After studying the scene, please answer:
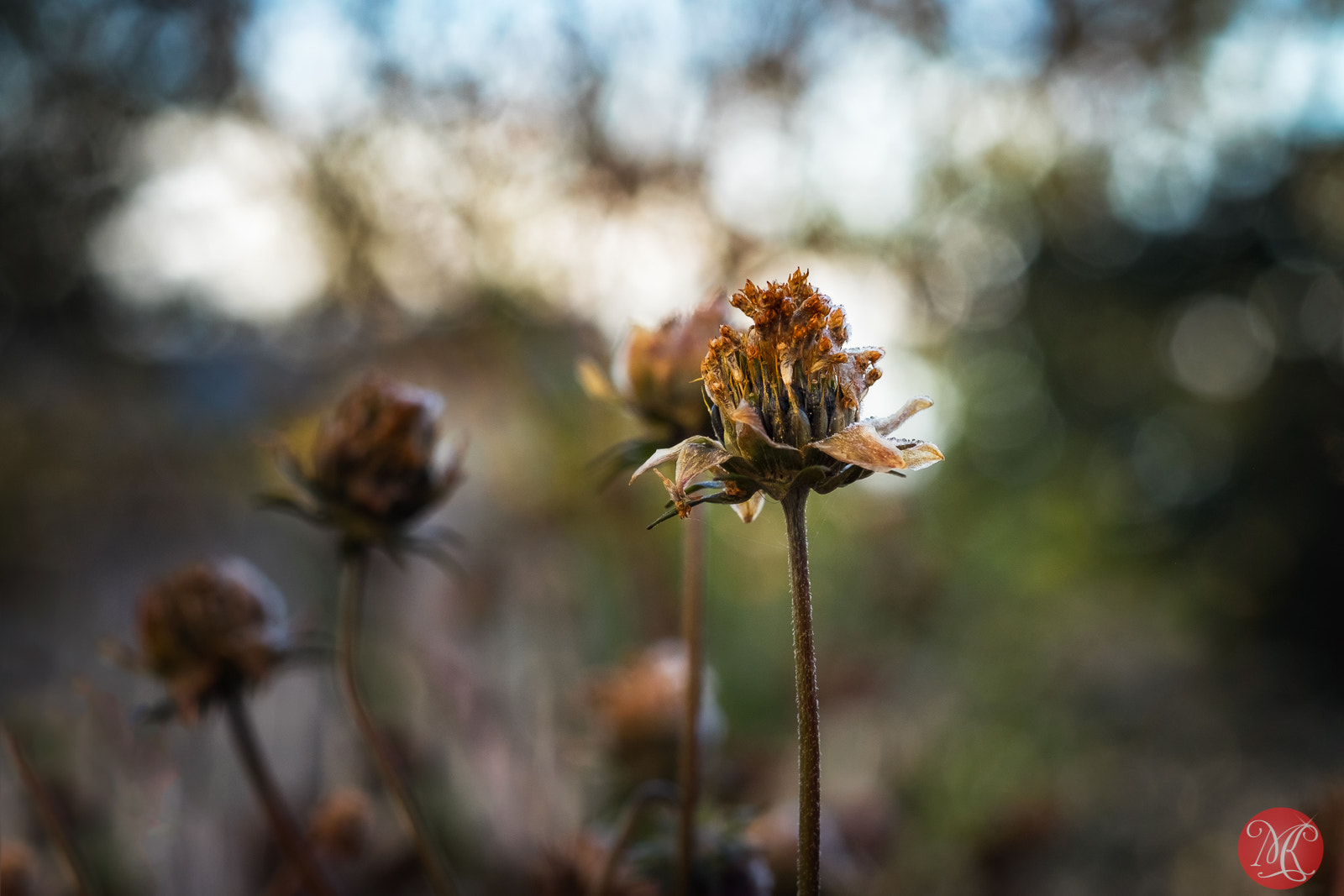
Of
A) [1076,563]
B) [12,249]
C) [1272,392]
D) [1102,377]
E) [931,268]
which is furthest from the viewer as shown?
[1102,377]

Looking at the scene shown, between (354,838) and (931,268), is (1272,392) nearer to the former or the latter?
(931,268)

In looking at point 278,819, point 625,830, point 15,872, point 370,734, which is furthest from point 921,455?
point 15,872

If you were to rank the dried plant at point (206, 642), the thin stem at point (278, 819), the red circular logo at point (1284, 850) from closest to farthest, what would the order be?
the red circular logo at point (1284, 850)
the thin stem at point (278, 819)
the dried plant at point (206, 642)

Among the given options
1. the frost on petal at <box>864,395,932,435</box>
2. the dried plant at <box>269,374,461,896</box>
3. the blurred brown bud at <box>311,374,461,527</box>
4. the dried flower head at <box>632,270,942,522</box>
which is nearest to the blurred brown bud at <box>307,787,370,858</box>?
the dried plant at <box>269,374,461,896</box>

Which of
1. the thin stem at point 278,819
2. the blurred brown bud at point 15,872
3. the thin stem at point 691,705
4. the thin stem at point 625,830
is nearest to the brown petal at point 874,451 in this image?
the thin stem at point 691,705

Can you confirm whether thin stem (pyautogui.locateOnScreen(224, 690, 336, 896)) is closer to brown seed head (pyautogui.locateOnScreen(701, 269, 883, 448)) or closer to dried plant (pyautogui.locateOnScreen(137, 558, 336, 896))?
dried plant (pyautogui.locateOnScreen(137, 558, 336, 896))

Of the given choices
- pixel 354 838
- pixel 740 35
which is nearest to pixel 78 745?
pixel 354 838

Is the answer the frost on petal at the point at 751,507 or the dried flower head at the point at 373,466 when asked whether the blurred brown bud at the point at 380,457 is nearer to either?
the dried flower head at the point at 373,466
